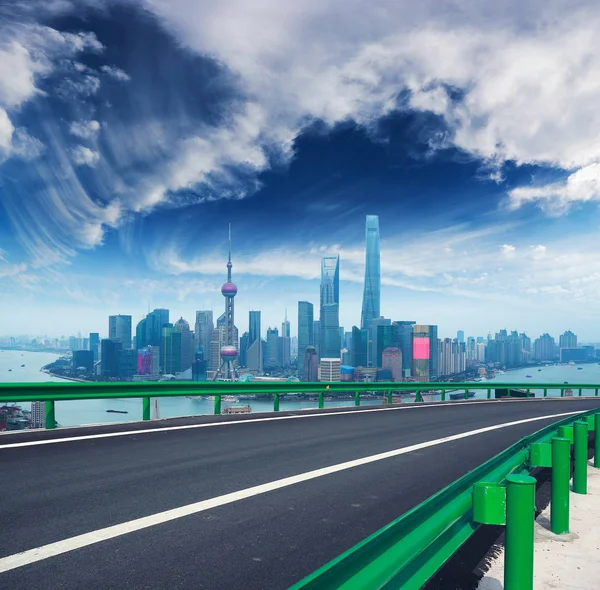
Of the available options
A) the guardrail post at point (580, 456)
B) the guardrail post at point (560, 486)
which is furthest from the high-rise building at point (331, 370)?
the guardrail post at point (560, 486)

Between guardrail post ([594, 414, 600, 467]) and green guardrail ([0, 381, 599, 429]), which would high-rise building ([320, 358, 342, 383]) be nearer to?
green guardrail ([0, 381, 599, 429])

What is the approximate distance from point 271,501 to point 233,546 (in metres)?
1.27

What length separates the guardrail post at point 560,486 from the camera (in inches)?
187

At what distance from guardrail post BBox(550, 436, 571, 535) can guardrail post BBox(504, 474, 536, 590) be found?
217cm

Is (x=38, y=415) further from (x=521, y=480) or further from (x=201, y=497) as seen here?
(x=521, y=480)

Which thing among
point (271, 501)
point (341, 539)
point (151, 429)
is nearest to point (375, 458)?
point (271, 501)

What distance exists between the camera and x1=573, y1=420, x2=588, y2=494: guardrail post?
19.5 ft

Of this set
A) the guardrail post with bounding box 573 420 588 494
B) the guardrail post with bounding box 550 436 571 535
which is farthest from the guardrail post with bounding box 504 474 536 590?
the guardrail post with bounding box 573 420 588 494

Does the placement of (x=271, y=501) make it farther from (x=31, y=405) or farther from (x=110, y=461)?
(x=31, y=405)

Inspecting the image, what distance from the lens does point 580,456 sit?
6.03 meters

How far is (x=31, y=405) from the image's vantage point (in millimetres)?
9648

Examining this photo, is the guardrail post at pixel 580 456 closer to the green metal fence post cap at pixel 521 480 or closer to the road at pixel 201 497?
the road at pixel 201 497

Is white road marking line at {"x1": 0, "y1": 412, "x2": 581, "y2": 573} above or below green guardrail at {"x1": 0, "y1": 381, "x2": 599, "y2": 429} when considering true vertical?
below

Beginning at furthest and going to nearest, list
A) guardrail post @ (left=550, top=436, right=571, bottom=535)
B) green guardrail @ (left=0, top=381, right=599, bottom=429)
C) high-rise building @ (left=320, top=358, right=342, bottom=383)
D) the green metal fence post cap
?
high-rise building @ (left=320, top=358, right=342, bottom=383) < green guardrail @ (left=0, top=381, right=599, bottom=429) < guardrail post @ (left=550, top=436, right=571, bottom=535) < the green metal fence post cap
